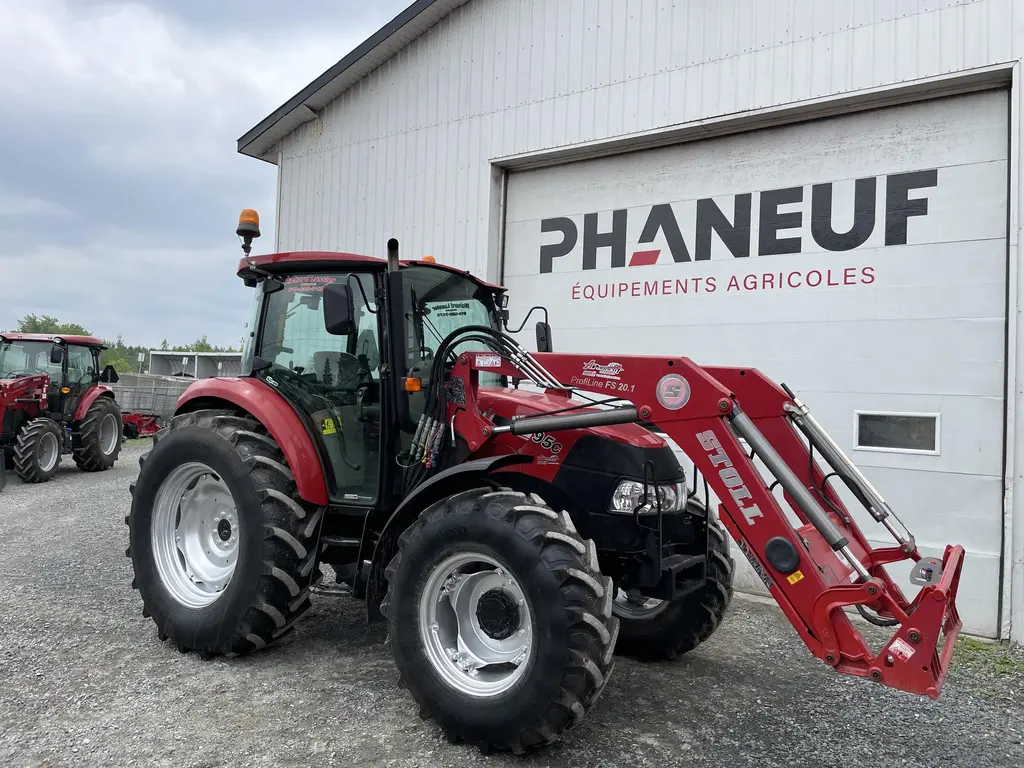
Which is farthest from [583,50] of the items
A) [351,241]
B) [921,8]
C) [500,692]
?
[500,692]

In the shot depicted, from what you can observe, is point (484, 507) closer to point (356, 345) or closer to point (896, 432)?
point (356, 345)

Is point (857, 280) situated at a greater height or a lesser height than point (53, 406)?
greater

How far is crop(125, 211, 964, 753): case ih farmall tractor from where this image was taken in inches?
124

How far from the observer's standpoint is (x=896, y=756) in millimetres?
3477

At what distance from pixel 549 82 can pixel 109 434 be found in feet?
33.5

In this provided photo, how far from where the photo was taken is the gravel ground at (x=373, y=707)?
3324mm

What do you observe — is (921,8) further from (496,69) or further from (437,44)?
(437,44)

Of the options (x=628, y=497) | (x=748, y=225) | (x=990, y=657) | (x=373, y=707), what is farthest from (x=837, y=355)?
(x=373, y=707)

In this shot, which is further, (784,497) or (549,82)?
(549,82)

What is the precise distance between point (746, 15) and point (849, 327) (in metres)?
2.79

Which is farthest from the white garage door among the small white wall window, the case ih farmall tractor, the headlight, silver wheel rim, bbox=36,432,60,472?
silver wheel rim, bbox=36,432,60,472

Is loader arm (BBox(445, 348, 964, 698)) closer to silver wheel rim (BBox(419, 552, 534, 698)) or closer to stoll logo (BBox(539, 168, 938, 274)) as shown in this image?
silver wheel rim (BBox(419, 552, 534, 698))

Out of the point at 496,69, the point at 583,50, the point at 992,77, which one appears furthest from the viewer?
the point at 496,69

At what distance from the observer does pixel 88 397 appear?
13016 mm
